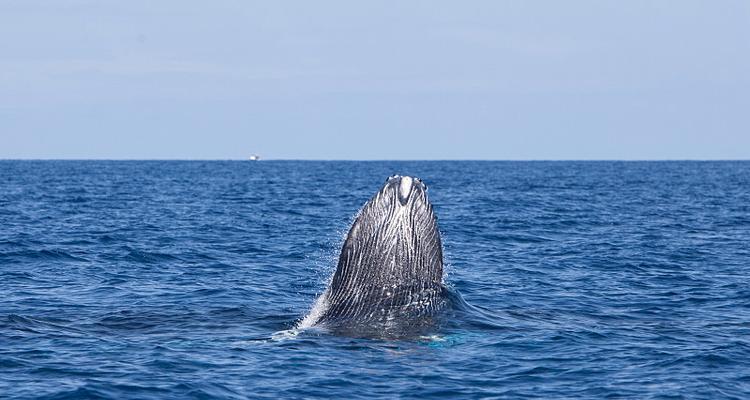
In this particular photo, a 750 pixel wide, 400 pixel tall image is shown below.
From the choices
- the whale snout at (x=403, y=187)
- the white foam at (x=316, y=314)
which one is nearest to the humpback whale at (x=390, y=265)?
the whale snout at (x=403, y=187)

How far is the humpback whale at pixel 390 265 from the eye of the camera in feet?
54.0

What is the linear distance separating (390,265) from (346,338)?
132 cm

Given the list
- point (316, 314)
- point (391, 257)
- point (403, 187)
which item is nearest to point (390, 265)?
point (391, 257)

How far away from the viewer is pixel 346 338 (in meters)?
16.3

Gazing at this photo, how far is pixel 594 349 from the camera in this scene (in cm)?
1694

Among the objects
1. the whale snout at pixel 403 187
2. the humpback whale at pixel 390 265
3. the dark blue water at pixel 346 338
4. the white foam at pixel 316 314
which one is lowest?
the dark blue water at pixel 346 338

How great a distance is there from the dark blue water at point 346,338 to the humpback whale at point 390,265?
494 millimetres

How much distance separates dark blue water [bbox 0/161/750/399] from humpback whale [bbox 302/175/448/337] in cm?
49

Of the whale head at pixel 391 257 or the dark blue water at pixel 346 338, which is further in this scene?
the whale head at pixel 391 257

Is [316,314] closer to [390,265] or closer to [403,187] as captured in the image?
[390,265]

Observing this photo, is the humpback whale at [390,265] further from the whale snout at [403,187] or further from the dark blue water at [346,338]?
the dark blue water at [346,338]

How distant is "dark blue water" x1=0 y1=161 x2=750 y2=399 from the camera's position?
47.6ft

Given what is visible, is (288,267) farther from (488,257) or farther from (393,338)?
(393,338)

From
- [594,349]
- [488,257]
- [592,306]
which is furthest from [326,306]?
[488,257]
